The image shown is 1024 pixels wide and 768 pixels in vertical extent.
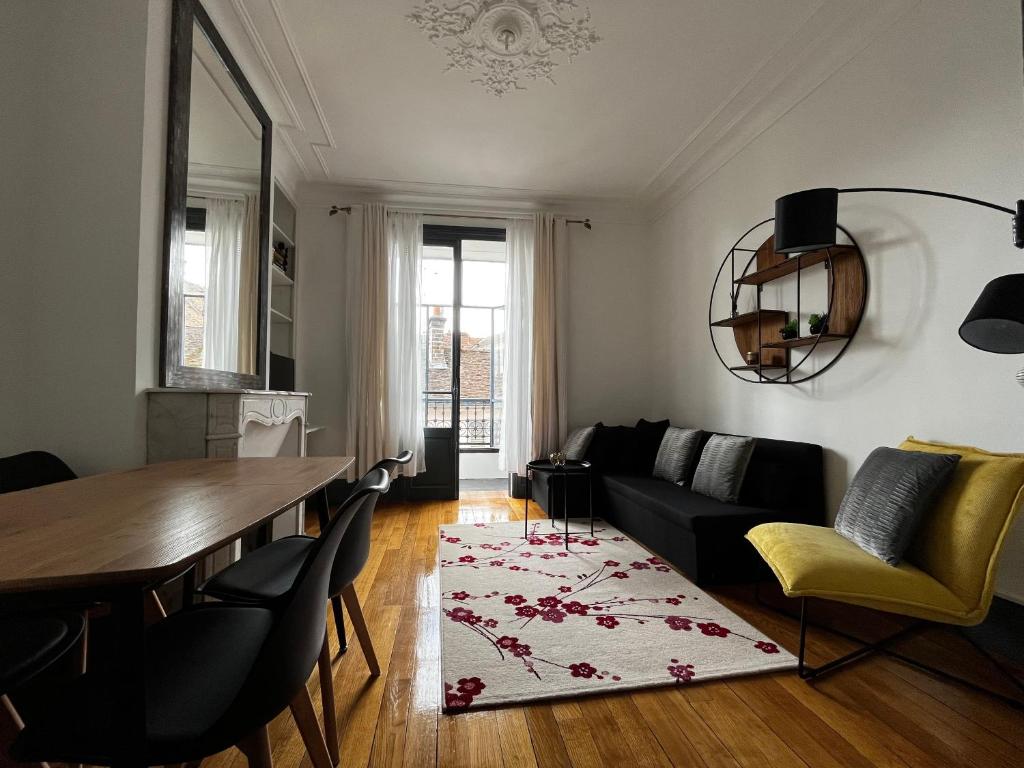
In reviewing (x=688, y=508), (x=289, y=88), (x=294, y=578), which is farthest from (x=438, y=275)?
(x=294, y=578)

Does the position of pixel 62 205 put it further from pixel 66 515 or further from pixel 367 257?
pixel 367 257

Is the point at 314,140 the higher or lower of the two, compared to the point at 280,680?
higher

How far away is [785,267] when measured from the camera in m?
2.90

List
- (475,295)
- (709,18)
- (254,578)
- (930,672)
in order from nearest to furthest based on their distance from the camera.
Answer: (254,578) → (930,672) → (709,18) → (475,295)

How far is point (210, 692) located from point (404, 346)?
3.78 m

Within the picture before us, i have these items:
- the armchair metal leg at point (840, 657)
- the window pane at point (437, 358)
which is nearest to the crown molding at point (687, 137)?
the window pane at point (437, 358)

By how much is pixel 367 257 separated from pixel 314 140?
104 centimetres

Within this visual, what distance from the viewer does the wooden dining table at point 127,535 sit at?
68 centimetres

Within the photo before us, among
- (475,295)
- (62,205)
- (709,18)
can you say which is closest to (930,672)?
(709,18)

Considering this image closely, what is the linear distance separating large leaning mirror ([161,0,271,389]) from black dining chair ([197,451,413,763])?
104 cm

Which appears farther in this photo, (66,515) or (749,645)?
(749,645)

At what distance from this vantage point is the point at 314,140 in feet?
12.2

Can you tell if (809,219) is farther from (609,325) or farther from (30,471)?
(30,471)

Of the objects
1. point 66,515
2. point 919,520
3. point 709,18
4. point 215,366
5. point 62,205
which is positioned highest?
point 709,18
